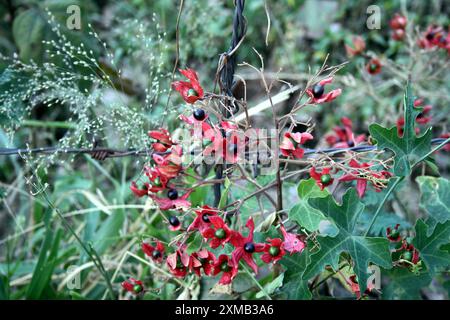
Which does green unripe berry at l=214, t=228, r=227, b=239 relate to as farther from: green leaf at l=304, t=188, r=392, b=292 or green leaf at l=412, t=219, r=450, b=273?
green leaf at l=412, t=219, r=450, b=273

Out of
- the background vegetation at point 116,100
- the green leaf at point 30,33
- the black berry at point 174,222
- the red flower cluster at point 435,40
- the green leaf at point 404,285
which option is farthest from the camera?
the green leaf at point 30,33

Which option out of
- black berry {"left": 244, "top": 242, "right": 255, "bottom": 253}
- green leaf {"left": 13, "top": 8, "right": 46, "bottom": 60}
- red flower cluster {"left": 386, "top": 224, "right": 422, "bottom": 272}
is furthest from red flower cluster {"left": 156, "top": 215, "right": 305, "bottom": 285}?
green leaf {"left": 13, "top": 8, "right": 46, "bottom": 60}

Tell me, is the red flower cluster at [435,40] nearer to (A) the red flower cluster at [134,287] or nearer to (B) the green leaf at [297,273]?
(B) the green leaf at [297,273]

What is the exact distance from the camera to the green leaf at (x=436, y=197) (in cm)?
132

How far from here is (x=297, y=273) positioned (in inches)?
46.1

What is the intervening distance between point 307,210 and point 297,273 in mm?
142

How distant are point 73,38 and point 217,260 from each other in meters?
1.15

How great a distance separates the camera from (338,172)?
1.32 meters

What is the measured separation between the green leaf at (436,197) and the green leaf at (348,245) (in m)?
0.28

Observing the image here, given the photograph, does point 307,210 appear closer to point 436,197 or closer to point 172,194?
point 172,194

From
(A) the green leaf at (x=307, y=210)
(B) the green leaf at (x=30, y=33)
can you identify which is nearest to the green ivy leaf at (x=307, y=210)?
(A) the green leaf at (x=307, y=210)

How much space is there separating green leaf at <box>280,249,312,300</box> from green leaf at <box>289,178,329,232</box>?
0.09m

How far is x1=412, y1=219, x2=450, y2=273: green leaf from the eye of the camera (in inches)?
43.9
